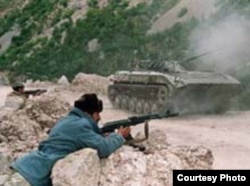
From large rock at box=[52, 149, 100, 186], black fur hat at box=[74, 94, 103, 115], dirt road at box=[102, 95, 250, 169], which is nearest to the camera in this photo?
large rock at box=[52, 149, 100, 186]

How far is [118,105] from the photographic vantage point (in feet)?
67.3

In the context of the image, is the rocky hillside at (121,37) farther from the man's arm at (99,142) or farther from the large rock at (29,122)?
the man's arm at (99,142)

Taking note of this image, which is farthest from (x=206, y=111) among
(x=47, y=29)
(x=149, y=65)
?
(x=47, y=29)

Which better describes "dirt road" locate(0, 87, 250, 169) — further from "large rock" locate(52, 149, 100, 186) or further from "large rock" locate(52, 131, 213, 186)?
"large rock" locate(52, 149, 100, 186)

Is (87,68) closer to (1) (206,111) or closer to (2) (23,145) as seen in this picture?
(1) (206,111)

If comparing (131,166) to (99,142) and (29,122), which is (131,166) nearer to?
(99,142)

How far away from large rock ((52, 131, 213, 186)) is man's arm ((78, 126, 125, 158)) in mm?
68

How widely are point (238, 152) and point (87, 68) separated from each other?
850 inches

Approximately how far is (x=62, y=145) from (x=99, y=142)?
30 centimetres

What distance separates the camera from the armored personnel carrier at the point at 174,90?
709 inches

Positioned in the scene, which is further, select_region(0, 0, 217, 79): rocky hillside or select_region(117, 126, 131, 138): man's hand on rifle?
select_region(0, 0, 217, 79): rocky hillside

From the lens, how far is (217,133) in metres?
15.5

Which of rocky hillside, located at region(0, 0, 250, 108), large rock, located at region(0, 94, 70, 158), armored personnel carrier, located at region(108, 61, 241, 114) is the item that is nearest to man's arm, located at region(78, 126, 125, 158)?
large rock, located at region(0, 94, 70, 158)

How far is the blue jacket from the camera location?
620 centimetres
